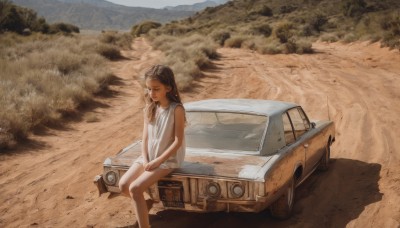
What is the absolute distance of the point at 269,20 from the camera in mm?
55656

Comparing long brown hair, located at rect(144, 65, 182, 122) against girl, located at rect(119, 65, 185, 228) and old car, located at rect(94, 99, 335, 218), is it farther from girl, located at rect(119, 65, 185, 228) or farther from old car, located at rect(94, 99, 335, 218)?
old car, located at rect(94, 99, 335, 218)

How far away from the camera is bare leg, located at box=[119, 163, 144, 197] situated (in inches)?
169

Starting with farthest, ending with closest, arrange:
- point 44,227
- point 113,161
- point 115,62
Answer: point 115,62 < point 44,227 < point 113,161

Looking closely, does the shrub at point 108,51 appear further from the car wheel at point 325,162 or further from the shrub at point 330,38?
the car wheel at point 325,162

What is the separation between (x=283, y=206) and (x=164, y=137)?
5.17ft

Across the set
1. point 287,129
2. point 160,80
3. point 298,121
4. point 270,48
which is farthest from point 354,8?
point 160,80

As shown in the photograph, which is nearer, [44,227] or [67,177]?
[44,227]

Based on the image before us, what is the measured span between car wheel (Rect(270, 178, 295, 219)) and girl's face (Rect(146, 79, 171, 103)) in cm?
168

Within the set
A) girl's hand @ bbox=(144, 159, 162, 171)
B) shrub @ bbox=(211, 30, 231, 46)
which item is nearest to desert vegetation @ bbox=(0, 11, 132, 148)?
Answer: girl's hand @ bbox=(144, 159, 162, 171)

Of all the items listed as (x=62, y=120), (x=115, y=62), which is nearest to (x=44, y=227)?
(x=62, y=120)

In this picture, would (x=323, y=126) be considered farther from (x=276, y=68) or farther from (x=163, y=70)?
(x=276, y=68)

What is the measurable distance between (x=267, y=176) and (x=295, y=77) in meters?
13.1

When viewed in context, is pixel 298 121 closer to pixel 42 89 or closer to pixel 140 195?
pixel 140 195

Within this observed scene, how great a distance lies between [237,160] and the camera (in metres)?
4.73
